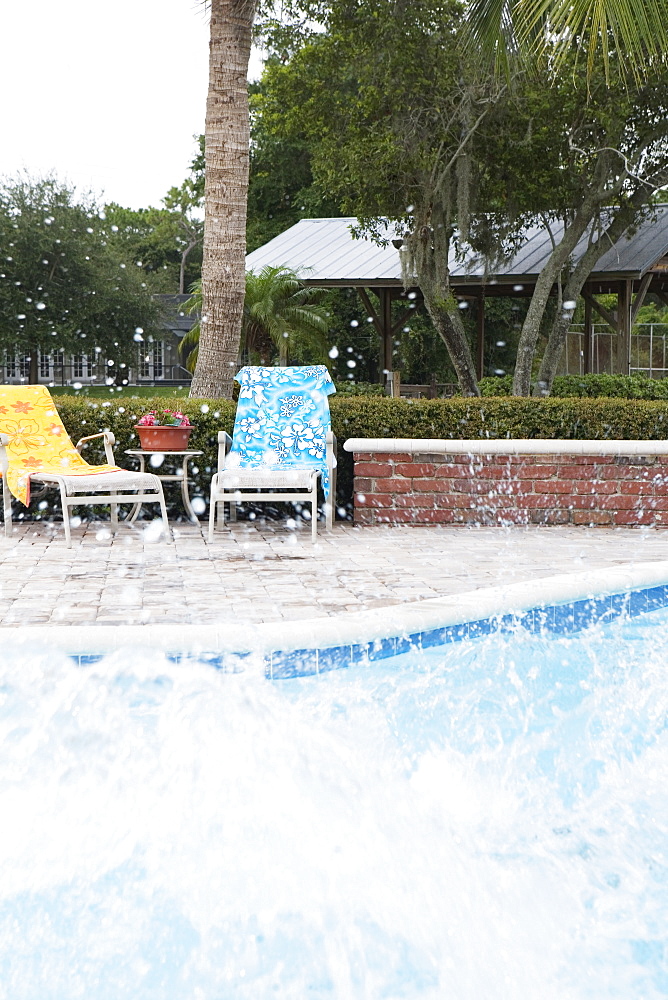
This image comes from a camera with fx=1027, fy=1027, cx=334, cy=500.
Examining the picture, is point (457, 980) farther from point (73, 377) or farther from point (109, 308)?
point (73, 377)

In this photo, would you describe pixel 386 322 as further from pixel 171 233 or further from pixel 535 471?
pixel 171 233

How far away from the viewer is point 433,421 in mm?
8242

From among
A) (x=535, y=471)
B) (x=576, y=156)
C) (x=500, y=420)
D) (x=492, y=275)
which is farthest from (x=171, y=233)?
(x=535, y=471)

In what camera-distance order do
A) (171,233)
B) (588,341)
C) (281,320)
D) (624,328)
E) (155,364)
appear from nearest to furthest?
(624,328) < (588,341) < (281,320) < (155,364) < (171,233)

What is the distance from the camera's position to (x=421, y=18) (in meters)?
12.7

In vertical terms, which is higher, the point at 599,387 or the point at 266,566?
the point at 599,387

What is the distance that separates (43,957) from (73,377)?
45.0 meters

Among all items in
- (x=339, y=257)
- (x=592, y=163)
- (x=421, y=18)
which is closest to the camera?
(x=421, y=18)

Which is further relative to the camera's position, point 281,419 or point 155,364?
point 155,364

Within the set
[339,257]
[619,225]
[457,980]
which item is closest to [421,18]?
[619,225]

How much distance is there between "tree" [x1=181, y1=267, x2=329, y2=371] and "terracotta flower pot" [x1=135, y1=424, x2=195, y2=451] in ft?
40.1

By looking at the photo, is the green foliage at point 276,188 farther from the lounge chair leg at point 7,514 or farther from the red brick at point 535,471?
the lounge chair leg at point 7,514

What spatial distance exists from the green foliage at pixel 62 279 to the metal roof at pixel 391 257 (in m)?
13.2

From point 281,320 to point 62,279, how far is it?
14.4 metres
